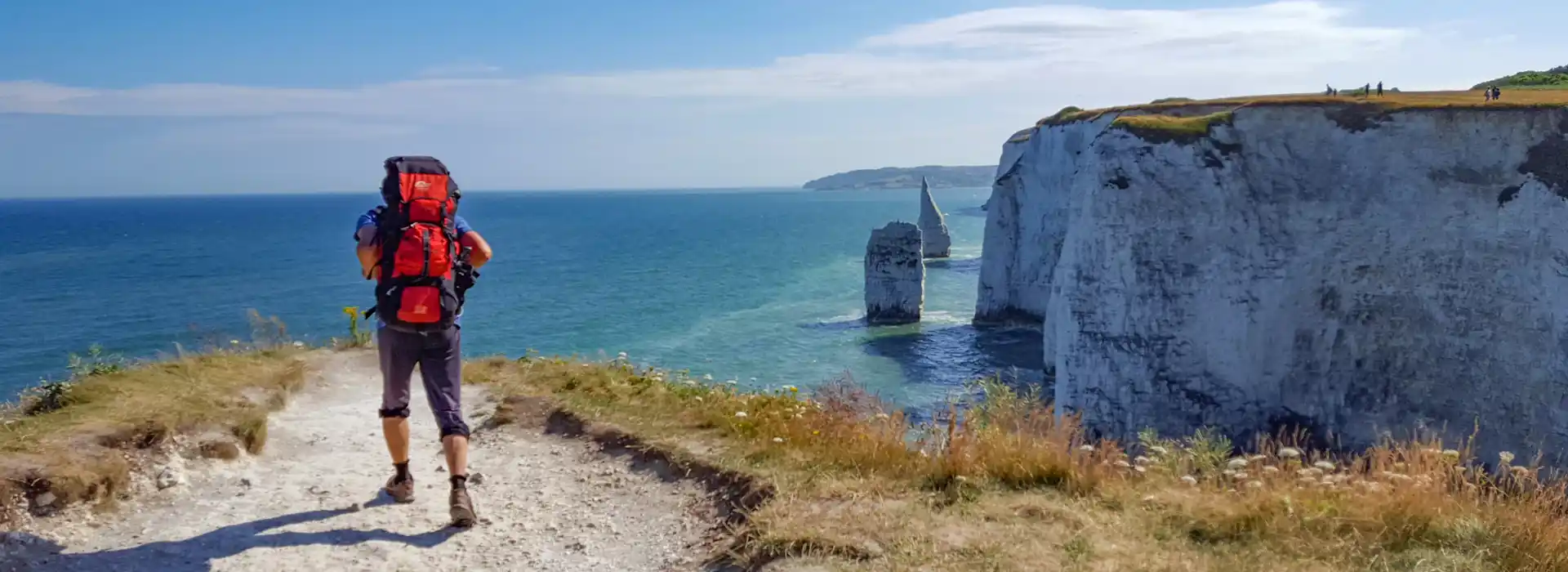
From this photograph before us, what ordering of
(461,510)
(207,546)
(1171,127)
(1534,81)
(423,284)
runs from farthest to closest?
(1534,81), (1171,127), (461,510), (423,284), (207,546)

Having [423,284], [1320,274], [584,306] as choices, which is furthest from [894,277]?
[423,284]

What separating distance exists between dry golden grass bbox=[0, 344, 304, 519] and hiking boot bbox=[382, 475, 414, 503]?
5.87 feet

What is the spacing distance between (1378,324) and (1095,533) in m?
20.6

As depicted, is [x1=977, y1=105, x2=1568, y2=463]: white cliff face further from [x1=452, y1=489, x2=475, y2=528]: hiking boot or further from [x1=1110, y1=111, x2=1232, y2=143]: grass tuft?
[x1=452, y1=489, x2=475, y2=528]: hiking boot

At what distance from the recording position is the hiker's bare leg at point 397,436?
6.08 metres

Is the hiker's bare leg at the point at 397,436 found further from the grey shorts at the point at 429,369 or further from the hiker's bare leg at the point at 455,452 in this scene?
the hiker's bare leg at the point at 455,452

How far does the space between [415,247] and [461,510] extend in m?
1.74

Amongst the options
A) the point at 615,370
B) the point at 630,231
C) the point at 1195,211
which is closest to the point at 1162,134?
the point at 1195,211

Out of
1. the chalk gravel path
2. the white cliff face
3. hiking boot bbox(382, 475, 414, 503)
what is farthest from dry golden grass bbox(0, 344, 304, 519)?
the white cliff face

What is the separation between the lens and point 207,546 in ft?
17.8

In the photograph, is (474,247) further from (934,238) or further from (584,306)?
(934,238)

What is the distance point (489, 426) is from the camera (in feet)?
28.8

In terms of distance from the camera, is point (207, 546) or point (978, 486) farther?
point (978, 486)

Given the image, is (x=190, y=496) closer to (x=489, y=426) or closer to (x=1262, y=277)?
(x=489, y=426)
